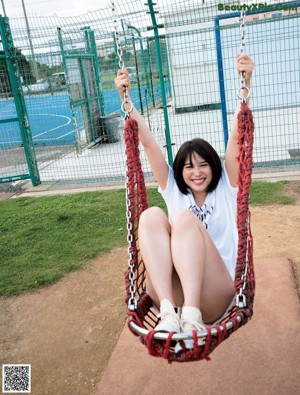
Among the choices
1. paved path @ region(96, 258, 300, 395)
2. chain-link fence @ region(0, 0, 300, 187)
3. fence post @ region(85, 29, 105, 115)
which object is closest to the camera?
paved path @ region(96, 258, 300, 395)

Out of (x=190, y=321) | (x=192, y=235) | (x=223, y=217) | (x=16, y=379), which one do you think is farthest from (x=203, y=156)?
(x=16, y=379)

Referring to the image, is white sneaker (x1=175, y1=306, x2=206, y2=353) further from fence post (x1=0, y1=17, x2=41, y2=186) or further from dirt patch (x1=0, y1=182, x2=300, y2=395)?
fence post (x1=0, y1=17, x2=41, y2=186)

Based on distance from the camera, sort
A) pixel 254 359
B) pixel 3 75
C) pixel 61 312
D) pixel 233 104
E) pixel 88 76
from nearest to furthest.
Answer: pixel 254 359 → pixel 61 312 → pixel 3 75 → pixel 233 104 → pixel 88 76

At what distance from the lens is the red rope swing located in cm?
150

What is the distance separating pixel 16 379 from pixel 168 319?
114cm

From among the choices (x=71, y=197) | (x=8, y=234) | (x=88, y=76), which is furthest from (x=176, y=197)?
(x=88, y=76)

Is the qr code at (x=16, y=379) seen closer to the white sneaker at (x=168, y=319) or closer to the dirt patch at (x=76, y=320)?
the dirt patch at (x=76, y=320)

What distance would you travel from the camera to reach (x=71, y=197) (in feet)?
16.9

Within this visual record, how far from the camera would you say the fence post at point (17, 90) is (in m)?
5.39

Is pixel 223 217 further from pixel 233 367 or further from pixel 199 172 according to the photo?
pixel 233 367

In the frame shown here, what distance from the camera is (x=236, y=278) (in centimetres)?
177

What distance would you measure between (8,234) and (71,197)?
109 centimetres

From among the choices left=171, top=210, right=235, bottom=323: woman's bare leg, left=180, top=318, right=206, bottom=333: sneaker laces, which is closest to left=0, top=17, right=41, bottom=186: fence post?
left=171, top=210, right=235, bottom=323: woman's bare leg

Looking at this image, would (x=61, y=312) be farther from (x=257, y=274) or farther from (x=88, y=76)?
(x=88, y=76)
